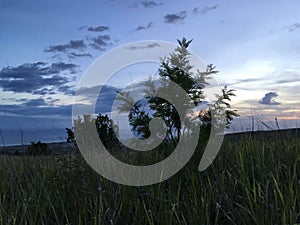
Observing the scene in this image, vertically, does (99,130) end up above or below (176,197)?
above

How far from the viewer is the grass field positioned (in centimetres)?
335

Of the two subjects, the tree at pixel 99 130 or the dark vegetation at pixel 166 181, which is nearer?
the dark vegetation at pixel 166 181

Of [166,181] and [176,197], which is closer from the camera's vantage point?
[176,197]

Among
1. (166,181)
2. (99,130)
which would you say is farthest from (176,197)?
(99,130)

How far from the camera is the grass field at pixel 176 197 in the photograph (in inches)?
132

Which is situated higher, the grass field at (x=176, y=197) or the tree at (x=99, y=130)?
the tree at (x=99, y=130)

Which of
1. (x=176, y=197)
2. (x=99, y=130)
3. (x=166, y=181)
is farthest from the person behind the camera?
(x=99, y=130)

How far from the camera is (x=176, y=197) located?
390 cm

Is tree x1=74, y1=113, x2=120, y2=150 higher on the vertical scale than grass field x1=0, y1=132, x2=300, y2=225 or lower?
higher

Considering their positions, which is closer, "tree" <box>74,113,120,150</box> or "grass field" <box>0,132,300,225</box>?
"grass field" <box>0,132,300,225</box>

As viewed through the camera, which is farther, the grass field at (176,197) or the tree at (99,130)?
the tree at (99,130)

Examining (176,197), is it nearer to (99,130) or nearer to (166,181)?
(166,181)

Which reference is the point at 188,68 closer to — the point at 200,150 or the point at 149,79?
the point at 149,79

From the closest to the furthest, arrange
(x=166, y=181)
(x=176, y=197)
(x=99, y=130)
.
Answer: (x=176, y=197) < (x=166, y=181) < (x=99, y=130)
